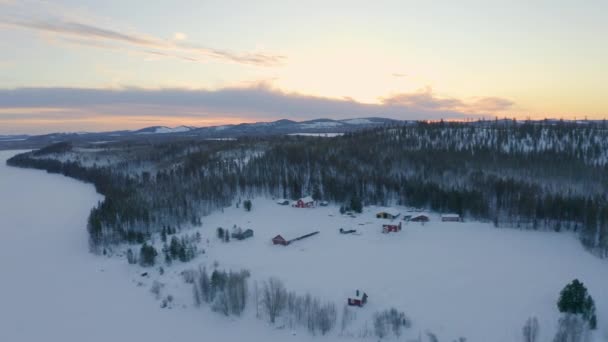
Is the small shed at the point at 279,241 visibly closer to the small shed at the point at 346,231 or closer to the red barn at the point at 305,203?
the small shed at the point at 346,231

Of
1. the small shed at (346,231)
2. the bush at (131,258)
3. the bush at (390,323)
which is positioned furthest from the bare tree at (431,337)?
the bush at (131,258)

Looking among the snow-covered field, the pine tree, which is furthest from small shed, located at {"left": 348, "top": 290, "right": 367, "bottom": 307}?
the pine tree

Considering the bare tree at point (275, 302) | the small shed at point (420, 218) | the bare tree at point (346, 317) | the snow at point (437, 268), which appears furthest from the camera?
the small shed at point (420, 218)

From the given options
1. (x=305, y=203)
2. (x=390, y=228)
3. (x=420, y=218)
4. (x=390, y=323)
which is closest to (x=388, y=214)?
(x=420, y=218)

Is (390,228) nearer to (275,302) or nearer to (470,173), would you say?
(275,302)

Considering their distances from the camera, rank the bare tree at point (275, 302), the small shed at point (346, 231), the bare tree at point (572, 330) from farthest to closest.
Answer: the small shed at point (346, 231) → the bare tree at point (275, 302) → the bare tree at point (572, 330)

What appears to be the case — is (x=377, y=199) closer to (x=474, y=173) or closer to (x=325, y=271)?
(x=474, y=173)

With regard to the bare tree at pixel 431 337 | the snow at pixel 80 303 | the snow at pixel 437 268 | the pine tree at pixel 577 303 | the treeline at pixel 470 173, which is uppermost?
the treeline at pixel 470 173
